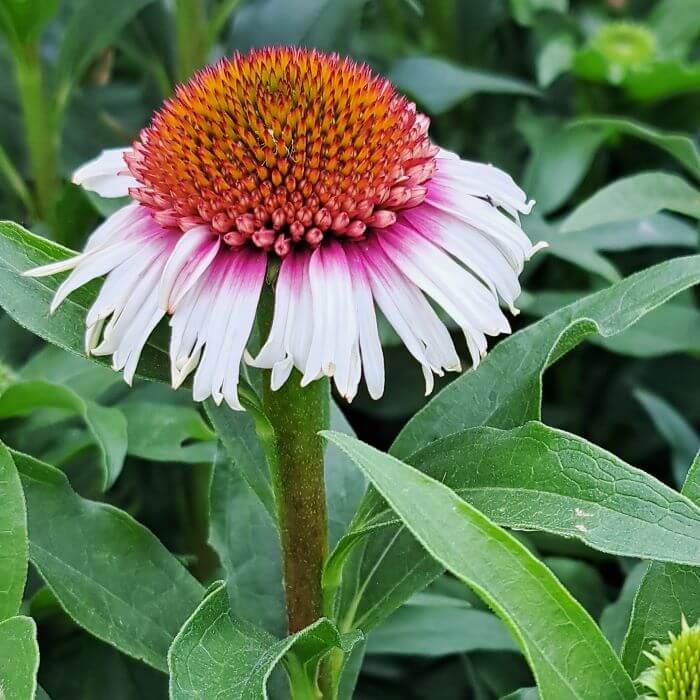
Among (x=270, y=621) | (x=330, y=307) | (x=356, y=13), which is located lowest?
(x=270, y=621)

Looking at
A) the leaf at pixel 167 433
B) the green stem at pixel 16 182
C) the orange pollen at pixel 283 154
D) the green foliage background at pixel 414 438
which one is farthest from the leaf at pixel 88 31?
the orange pollen at pixel 283 154

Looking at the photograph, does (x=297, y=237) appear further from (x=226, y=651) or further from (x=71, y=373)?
(x=71, y=373)

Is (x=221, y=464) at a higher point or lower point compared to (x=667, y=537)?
lower

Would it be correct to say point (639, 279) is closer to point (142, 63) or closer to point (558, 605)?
point (558, 605)

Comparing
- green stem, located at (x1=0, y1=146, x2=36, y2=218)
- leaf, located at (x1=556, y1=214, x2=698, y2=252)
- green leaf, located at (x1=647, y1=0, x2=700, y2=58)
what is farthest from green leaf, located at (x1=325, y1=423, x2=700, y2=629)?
green leaf, located at (x1=647, y1=0, x2=700, y2=58)

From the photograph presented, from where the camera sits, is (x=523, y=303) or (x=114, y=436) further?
(x=523, y=303)

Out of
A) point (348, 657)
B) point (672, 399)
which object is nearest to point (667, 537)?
point (348, 657)

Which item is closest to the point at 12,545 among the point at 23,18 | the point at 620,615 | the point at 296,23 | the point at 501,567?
the point at 501,567
